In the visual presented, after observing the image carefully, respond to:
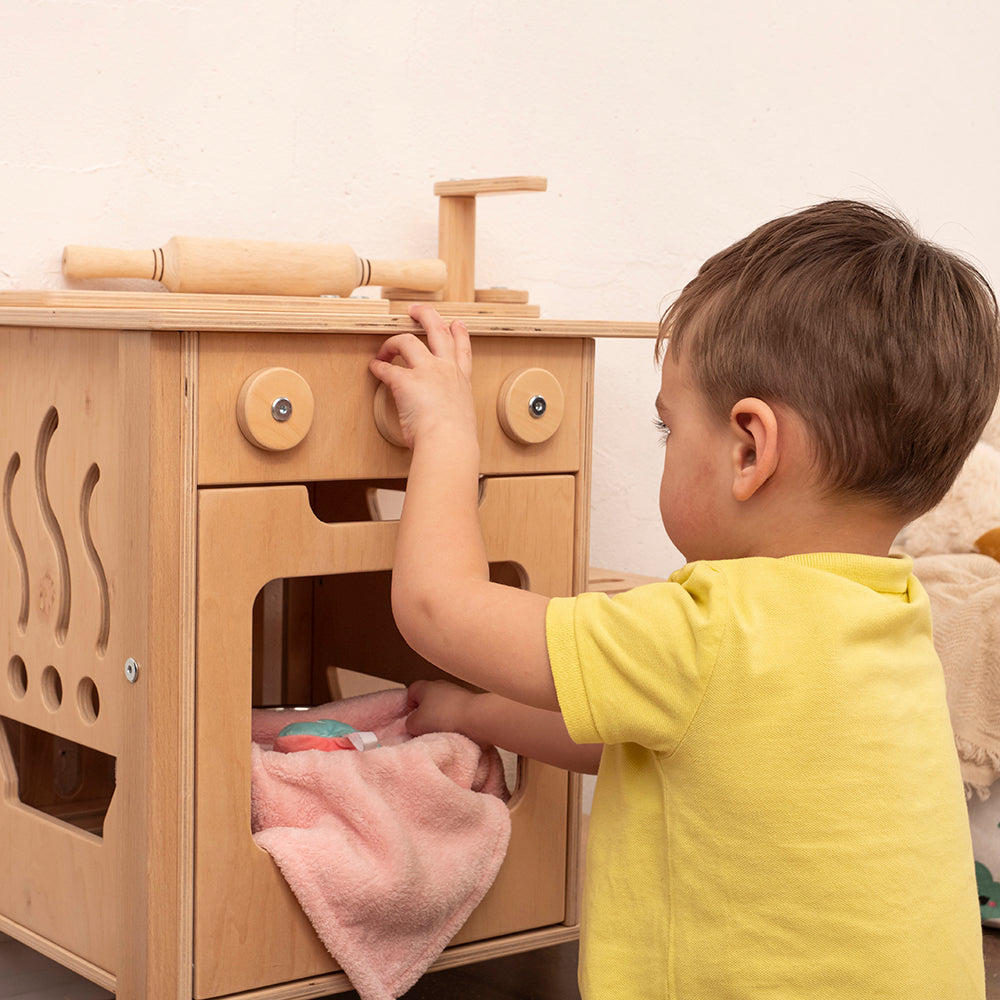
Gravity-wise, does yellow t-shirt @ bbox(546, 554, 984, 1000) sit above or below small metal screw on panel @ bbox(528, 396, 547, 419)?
below

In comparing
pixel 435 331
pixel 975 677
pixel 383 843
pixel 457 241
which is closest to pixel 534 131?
pixel 457 241

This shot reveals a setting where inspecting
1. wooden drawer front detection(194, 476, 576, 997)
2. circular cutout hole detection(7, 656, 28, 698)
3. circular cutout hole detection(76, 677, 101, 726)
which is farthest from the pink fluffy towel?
circular cutout hole detection(7, 656, 28, 698)

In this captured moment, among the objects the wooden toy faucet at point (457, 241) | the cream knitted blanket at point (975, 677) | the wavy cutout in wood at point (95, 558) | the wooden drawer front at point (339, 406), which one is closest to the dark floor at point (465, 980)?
the cream knitted blanket at point (975, 677)

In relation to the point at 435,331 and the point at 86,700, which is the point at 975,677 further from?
the point at 86,700

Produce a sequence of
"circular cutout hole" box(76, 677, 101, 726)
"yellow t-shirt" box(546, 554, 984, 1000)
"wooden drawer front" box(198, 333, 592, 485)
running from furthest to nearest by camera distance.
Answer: "circular cutout hole" box(76, 677, 101, 726)
"wooden drawer front" box(198, 333, 592, 485)
"yellow t-shirt" box(546, 554, 984, 1000)

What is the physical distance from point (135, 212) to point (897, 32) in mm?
1174

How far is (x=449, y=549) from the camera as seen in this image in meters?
0.84

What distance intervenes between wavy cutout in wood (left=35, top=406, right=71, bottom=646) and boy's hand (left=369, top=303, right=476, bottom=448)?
262 mm

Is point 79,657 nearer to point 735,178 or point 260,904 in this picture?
point 260,904

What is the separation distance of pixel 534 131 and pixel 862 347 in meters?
Answer: 0.86

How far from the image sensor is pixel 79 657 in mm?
954

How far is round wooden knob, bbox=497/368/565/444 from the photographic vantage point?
38.8 inches

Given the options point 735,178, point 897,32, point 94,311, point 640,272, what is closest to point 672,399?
point 94,311

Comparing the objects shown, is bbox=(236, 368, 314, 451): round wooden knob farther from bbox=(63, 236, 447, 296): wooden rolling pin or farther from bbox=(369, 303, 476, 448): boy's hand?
bbox=(63, 236, 447, 296): wooden rolling pin
